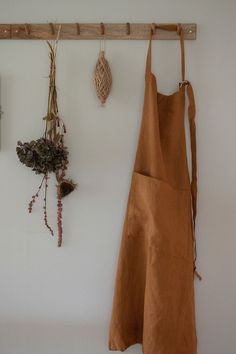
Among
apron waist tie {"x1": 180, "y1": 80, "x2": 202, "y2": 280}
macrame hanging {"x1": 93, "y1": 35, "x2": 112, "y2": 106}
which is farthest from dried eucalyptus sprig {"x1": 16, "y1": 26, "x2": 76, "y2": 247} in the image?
apron waist tie {"x1": 180, "y1": 80, "x2": 202, "y2": 280}

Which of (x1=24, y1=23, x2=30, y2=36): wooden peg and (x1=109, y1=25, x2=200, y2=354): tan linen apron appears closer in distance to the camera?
(x1=109, y1=25, x2=200, y2=354): tan linen apron

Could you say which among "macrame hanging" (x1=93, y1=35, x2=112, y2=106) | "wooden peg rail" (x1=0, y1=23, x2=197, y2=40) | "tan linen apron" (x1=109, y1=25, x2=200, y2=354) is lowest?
"tan linen apron" (x1=109, y1=25, x2=200, y2=354)

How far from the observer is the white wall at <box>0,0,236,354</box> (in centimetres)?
113

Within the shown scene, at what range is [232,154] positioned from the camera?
1147mm

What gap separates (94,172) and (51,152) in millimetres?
243

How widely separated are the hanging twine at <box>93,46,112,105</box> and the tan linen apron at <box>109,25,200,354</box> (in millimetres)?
161

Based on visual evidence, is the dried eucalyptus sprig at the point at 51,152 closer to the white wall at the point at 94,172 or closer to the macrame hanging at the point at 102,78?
the white wall at the point at 94,172

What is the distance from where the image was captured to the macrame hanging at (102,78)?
109cm

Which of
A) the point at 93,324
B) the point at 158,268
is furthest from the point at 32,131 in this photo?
the point at 93,324

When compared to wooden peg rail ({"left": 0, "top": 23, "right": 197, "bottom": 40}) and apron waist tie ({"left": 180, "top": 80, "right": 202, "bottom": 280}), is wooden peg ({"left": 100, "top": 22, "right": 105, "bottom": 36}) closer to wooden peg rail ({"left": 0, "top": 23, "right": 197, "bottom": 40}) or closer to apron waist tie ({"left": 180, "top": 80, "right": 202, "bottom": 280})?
wooden peg rail ({"left": 0, "top": 23, "right": 197, "bottom": 40})

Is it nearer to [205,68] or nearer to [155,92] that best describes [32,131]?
[155,92]

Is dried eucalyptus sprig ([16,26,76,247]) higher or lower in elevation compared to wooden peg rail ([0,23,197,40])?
lower

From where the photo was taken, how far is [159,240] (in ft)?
3.25

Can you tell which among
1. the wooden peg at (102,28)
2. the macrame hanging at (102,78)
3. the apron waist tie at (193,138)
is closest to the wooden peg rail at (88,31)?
the wooden peg at (102,28)
